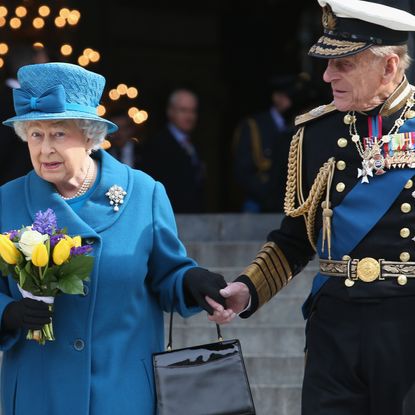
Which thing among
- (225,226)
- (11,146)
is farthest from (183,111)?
(11,146)

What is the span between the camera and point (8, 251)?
518cm

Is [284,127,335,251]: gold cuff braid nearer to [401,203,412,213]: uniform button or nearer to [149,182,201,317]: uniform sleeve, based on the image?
[401,203,412,213]: uniform button

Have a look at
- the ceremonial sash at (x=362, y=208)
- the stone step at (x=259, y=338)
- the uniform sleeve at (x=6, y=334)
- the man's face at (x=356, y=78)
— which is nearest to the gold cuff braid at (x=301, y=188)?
the ceremonial sash at (x=362, y=208)

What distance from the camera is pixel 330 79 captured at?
5.27 meters

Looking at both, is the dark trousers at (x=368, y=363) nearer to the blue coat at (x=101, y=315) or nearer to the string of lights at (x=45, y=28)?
the blue coat at (x=101, y=315)

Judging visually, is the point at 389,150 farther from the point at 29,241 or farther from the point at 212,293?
the point at 29,241

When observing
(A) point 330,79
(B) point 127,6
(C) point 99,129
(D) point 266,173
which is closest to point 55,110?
(C) point 99,129

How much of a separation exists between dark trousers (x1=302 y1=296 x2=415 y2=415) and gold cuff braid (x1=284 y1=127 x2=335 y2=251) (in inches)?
14.6

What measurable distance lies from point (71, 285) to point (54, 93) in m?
0.67

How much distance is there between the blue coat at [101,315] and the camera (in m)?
5.32

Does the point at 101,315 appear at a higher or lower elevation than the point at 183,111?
lower

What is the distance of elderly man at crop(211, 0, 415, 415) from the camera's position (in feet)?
16.8

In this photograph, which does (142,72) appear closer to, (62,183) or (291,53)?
(291,53)

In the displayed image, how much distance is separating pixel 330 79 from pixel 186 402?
1.24 m
